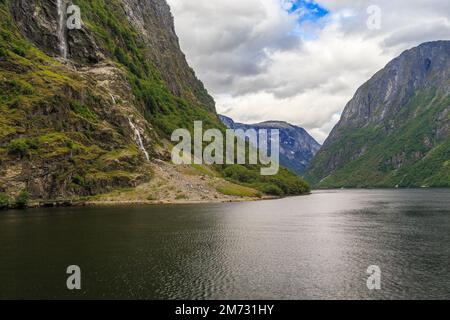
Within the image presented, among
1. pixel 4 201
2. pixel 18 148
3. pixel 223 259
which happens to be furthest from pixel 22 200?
pixel 223 259

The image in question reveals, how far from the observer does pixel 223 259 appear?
71562mm

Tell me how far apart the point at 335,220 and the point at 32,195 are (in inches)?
5517

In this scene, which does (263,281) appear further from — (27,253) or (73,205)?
(73,205)

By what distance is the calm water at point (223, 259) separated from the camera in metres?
52.4

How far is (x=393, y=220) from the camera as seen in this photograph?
130375mm

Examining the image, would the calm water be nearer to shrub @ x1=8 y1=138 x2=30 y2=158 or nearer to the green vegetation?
the green vegetation

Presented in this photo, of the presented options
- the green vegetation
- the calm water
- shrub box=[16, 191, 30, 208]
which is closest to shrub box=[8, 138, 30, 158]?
shrub box=[16, 191, 30, 208]

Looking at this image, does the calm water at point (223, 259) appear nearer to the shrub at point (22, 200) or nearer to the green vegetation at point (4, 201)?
the green vegetation at point (4, 201)

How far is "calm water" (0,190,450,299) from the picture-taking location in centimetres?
5238

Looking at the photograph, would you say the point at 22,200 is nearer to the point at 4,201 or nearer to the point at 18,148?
the point at 4,201

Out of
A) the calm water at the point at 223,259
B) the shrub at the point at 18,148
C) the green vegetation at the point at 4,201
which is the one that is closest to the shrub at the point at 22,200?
the green vegetation at the point at 4,201

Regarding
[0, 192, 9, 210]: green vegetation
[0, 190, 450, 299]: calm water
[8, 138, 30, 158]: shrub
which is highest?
[8, 138, 30, 158]: shrub

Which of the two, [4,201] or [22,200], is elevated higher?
[22,200]
